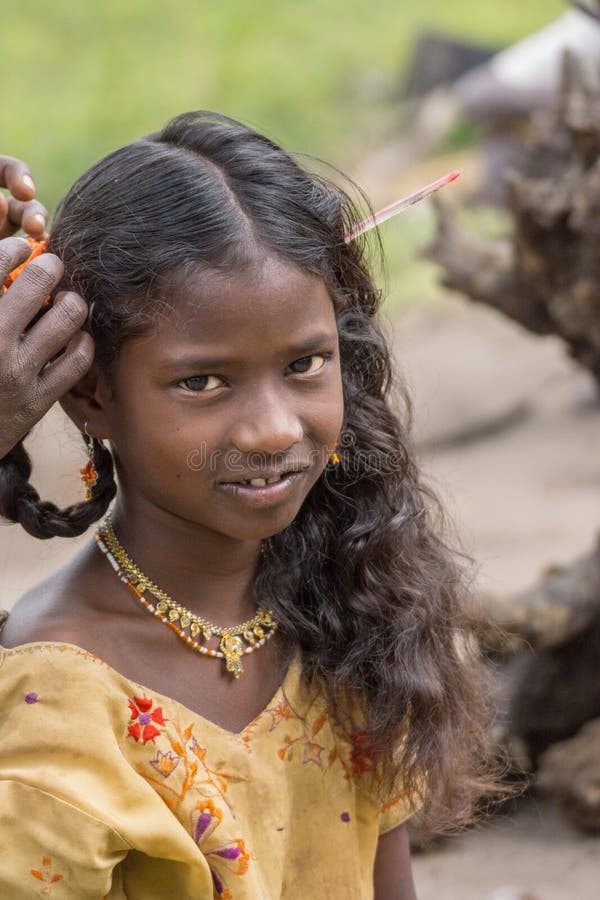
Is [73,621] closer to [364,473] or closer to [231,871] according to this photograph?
[231,871]

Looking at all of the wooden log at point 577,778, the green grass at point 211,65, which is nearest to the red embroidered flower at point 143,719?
the wooden log at point 577,778

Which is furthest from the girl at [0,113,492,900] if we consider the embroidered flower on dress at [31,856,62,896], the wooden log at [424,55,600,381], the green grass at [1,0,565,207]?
the green grass at [1,0,565,207]

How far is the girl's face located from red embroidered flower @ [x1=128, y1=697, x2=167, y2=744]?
251mm

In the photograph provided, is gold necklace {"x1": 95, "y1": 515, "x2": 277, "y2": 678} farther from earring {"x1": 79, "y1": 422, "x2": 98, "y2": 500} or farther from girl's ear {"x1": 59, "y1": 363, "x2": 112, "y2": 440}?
girl's ear {"x1": 59, "y1": 363, "x2": 112, "y2": 440}

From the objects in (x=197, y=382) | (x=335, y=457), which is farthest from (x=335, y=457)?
(x=197, y=382)

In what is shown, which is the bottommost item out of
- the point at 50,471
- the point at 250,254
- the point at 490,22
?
the point at 490,22

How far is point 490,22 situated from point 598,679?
1088 cm

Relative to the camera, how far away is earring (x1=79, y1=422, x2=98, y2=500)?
72.3 inches

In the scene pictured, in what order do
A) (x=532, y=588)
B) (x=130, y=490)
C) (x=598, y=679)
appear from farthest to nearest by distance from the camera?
1. (x=598, y=679)
2. (x=532, y=588)
3. (x=130, y=490)

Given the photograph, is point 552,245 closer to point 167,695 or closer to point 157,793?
point 167,695

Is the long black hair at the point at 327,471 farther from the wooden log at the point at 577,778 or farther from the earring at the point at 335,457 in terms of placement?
the wooden log at the point at 577,778

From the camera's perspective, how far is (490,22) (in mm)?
13133

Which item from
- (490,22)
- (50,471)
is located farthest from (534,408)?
(490,22)

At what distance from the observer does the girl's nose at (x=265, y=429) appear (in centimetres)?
159
